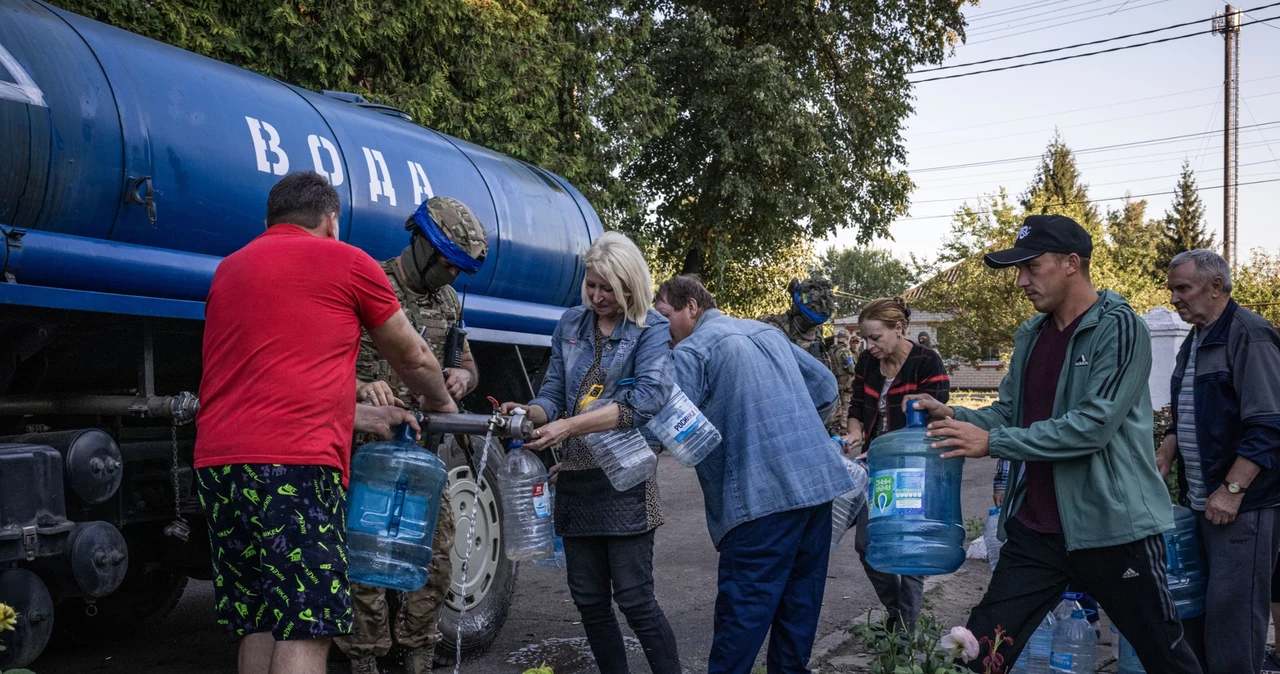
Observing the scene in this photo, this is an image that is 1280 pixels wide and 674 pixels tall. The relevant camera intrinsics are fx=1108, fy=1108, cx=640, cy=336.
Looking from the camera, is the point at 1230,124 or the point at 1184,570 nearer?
the point at 1184,570

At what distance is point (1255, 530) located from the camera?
179 inches

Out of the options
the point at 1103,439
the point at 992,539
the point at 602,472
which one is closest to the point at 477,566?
the point at 602,472

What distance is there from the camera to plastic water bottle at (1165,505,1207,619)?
462 centimetres

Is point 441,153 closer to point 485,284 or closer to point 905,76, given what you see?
point 485,284

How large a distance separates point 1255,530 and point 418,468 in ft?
11.2

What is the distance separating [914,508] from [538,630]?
2942mm

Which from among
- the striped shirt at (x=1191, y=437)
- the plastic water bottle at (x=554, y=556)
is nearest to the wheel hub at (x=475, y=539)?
the plastic water bottle at (x=554, y=556)

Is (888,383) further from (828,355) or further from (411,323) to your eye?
(828,355)

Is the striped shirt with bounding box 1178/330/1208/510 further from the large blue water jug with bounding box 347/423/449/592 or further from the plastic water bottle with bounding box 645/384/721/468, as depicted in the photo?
the large blue water jug with bounding box 347/423/449/592

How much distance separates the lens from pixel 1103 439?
364 centimetres

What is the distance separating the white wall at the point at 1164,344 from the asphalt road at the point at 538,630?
518 cm

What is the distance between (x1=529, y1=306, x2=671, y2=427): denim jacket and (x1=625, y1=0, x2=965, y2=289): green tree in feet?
53.6

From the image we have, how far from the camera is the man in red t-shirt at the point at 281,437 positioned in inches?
123

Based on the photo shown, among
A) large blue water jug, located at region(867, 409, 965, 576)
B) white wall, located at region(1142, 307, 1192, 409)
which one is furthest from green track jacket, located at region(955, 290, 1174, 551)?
white wall, located at region(1142, 307, 1192, 409)
